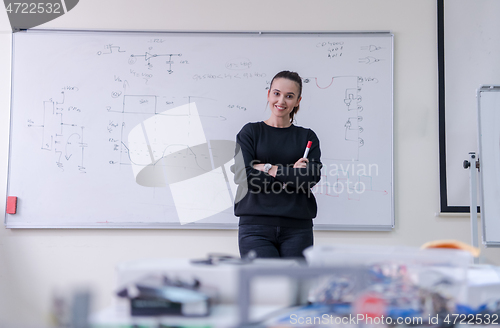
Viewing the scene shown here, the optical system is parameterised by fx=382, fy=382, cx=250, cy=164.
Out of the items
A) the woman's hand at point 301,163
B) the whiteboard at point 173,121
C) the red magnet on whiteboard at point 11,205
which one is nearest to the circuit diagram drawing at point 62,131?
the whiteboard at point 173,121

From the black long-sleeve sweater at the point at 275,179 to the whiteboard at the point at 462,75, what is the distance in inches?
44.1

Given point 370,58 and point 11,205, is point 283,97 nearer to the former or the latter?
point 370,58

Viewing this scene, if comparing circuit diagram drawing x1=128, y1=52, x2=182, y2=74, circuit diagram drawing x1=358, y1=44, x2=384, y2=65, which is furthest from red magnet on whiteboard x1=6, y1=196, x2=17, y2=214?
circuit diagram drawing x1=358, y1=44, x2=384, y2=65

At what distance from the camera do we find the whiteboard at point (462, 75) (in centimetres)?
241

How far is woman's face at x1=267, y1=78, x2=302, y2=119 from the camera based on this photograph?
6.02 ft

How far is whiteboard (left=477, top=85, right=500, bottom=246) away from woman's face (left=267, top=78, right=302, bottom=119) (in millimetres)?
1082

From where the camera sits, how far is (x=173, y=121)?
2.45 metres

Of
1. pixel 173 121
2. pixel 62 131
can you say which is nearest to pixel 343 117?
pixel 173 121

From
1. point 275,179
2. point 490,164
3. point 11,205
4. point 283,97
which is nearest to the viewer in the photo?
point 275,179

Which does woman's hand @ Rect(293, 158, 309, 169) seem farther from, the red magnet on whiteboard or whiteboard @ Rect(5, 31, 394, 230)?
the red magnet on whiteboard

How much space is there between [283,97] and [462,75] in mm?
1354

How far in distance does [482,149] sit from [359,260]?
1.78 meters

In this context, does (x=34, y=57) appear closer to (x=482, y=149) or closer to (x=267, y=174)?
(x=267, y=174)

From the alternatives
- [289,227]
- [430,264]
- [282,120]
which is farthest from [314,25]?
[430,264]
